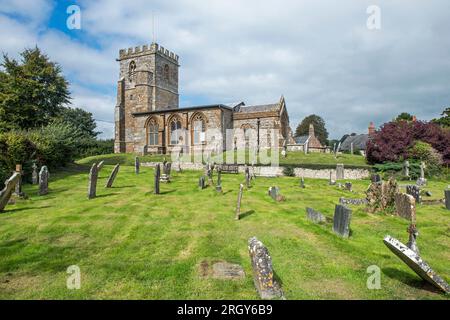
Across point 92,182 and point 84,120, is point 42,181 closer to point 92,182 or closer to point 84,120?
point 92,182

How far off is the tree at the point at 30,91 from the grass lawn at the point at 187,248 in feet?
69.9

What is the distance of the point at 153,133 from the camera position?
1607 inches

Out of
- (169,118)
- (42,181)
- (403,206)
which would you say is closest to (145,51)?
(169,118)

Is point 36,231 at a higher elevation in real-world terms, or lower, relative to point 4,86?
lower

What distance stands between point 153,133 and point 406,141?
31.8 m

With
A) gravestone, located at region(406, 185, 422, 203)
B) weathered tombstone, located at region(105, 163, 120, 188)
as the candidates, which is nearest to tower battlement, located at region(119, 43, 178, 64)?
weathered tombstone, located at region(105, 163, 120, 188)

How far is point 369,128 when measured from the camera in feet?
165

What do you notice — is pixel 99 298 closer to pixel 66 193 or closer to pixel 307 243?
pixel 307 243

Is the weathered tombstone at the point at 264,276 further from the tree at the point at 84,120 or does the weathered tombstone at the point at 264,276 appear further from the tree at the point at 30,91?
the tree at the point at 84,120

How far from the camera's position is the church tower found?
146ft

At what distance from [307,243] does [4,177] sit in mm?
16298

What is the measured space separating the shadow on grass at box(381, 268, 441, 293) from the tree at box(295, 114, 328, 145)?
71036 millimetres

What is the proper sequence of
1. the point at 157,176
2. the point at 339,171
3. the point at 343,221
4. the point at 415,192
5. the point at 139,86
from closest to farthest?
the point at 343,221 < the point at 415,192 < the point at 157,176 < the point at 339,171 < the point at 139,86
